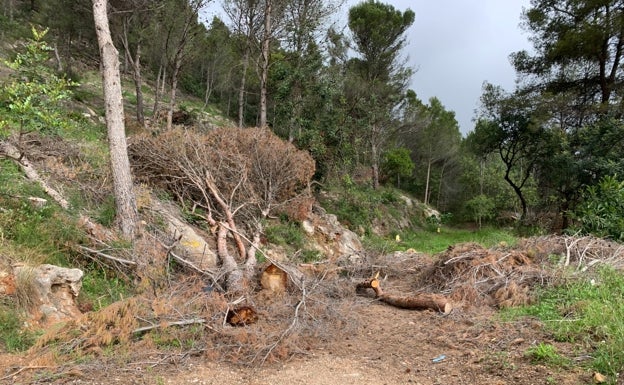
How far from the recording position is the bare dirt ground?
11.0 ft

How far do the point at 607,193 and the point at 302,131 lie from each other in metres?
8.60

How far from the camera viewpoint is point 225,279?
19.4 feet

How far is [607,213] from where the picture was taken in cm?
830

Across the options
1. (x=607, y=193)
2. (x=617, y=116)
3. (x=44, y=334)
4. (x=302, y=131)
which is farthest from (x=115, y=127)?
(x=617, y=116)

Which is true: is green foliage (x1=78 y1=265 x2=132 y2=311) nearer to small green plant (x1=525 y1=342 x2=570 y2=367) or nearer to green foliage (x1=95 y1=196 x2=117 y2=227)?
green foliage (x1=95 y1=196 x2=117 y2=227)

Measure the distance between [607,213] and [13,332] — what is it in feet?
32.5

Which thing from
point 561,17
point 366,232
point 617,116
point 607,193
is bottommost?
point 366,232

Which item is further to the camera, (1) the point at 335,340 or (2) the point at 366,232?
(2) the point at 366,232

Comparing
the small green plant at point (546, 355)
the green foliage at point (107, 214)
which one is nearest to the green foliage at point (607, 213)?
the small green plant at point (546, 355)

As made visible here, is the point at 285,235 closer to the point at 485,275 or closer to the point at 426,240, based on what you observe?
the point at 485,275

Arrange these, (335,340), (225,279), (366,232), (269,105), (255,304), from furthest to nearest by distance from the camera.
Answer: (269,105) → (366,232) → (225,279) → (255,304) → (335,340)

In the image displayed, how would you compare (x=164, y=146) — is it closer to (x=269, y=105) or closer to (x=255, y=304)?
(x=255, y=304)

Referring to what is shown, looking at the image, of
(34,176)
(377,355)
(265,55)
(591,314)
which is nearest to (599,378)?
(591,314)

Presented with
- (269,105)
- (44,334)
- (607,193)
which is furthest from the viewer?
(269,105)
